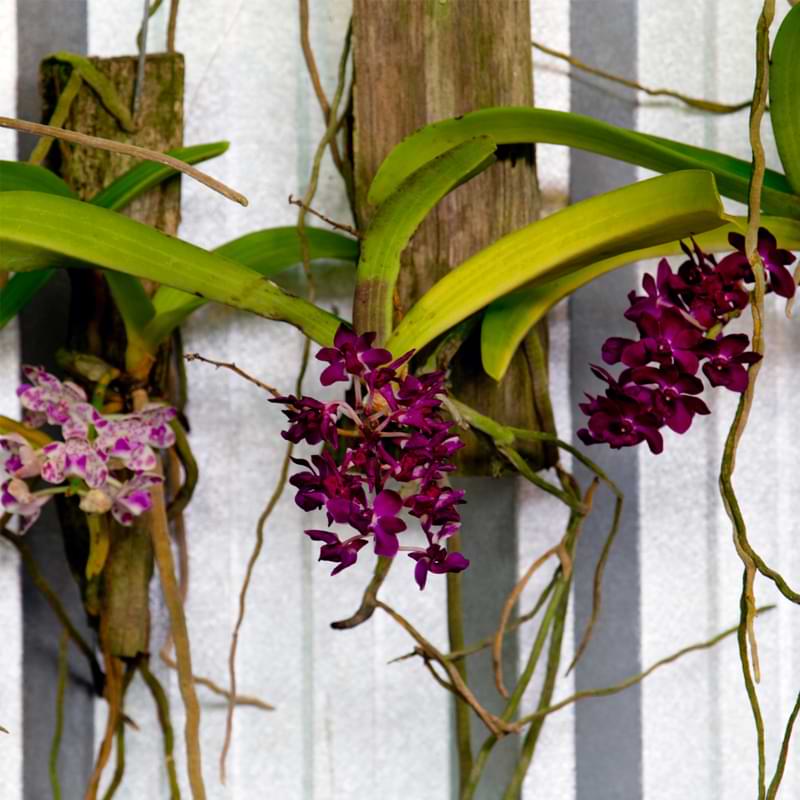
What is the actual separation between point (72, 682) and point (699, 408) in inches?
26.0

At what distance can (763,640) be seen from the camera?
0.84 metres

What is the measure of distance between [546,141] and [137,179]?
0.35 meters

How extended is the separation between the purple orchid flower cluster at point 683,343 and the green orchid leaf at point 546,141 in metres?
0.05

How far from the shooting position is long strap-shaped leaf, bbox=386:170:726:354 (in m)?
0.56

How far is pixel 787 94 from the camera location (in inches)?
25.6

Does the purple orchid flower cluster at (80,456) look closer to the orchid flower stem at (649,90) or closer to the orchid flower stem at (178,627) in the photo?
the orchid flower stem at (178,627)

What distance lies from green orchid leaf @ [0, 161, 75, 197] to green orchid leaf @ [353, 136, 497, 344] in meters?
0.25

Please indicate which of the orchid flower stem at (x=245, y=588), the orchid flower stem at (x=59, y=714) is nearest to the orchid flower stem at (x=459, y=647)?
the orchid flower stem at (x=245, y=588)

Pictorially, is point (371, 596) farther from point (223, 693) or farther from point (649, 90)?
point (649, 90)

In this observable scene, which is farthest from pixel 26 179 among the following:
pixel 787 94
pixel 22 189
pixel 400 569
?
pixel 787 94

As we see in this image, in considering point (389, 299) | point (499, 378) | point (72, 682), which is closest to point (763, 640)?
point (499, 378)

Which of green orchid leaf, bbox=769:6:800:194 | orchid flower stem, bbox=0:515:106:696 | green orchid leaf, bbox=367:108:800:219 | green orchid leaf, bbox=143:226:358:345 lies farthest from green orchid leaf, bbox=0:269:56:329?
green orchid leaf, bbox=769:6:800:194

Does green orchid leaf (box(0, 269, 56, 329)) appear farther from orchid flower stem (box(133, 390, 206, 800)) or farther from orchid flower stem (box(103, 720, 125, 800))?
orchid flower stem (box(103, 720, 125, 800))

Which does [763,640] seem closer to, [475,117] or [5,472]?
[475,117]
